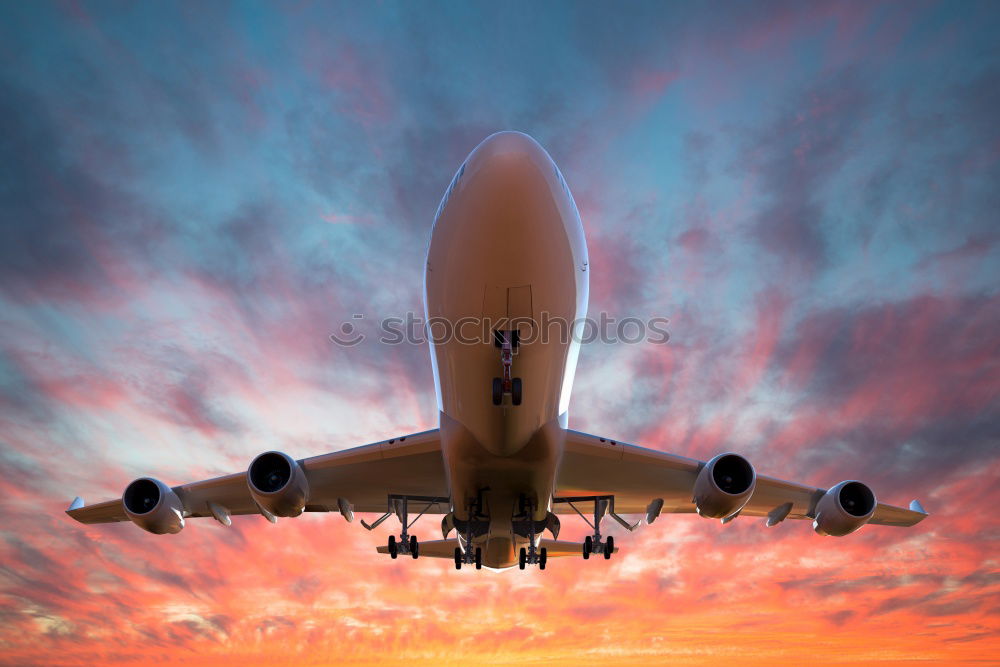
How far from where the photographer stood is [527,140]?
1052 cm

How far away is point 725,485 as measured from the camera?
15.3 m

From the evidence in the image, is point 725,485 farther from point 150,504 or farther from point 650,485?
point 150,504

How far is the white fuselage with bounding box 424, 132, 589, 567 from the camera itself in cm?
1005

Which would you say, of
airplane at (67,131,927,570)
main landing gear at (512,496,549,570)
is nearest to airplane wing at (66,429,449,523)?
airplane at (67,131,927,570)

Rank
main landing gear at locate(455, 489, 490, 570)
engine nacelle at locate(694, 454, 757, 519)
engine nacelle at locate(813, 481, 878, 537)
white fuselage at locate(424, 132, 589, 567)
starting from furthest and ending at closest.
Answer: engine nacelle at locate(813, 481, 878, 537), main landing gear at locate(455, 489, 490, 570), engine nacelle at locate(694, 454, 757, 519), white fuselage at locate(424, 132, 589, 567)

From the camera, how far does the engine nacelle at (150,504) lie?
1697 cm

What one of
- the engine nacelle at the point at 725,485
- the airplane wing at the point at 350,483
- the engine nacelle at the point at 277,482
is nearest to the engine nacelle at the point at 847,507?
the engine nacelle at the point at 725,485

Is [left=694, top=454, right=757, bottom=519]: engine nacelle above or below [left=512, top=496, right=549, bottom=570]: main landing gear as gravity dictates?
above

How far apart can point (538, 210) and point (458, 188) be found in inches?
51.5

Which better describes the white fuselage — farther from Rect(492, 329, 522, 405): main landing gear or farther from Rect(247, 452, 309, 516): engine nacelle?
Rect(247, 452, 309, 516): engine nacelle

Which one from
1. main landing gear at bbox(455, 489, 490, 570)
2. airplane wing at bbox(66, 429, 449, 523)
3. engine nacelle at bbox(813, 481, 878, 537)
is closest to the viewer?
main landing gear at bbox(455, 489, 490, 570)

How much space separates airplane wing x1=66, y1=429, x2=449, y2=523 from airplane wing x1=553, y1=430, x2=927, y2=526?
340 centimetres

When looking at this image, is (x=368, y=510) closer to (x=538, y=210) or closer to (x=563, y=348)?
(x=563, y=348)

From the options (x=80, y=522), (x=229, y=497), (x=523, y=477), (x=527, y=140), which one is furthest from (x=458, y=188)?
(x=80, y=522)
